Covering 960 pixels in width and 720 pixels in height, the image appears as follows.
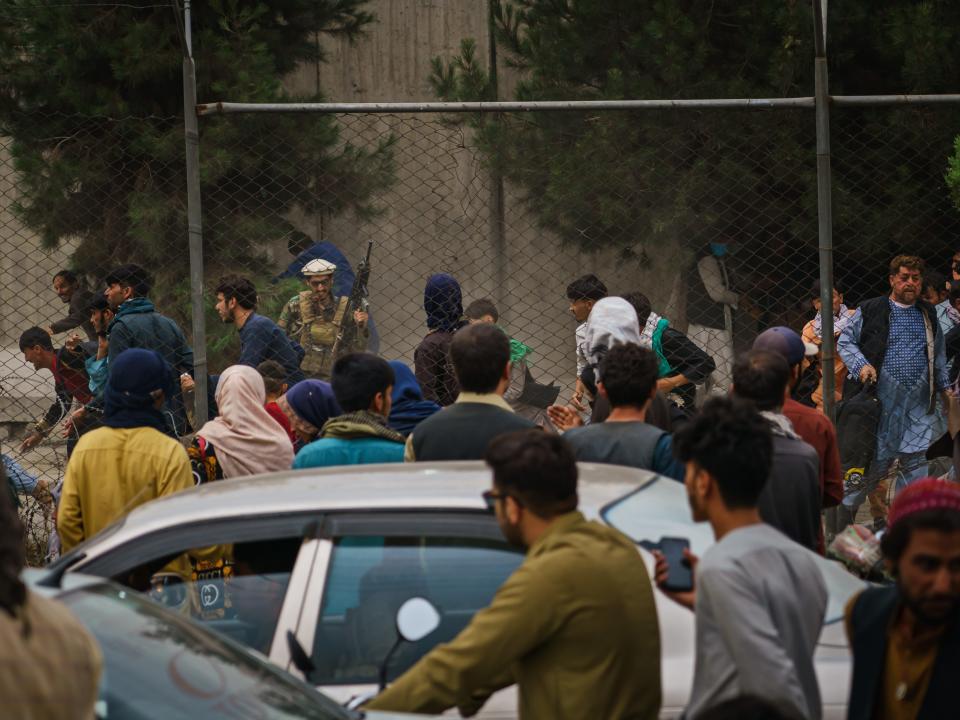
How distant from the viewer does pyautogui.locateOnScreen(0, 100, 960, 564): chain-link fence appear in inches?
361

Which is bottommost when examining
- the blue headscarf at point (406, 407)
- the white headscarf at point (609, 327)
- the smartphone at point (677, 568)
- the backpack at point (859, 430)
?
the backpack at point (859, 430)

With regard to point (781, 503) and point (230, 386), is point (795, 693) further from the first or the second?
point (230, 386)

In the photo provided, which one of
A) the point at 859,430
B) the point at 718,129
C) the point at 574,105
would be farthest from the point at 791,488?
the point at 718,129

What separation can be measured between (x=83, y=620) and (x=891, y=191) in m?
7.53

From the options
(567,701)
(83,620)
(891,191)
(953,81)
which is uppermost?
(953,81)

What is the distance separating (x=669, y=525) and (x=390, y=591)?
0.81 meters

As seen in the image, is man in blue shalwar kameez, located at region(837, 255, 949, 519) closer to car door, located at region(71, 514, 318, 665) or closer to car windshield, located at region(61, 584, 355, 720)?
car door, located at region(71, 514, 318, 665)

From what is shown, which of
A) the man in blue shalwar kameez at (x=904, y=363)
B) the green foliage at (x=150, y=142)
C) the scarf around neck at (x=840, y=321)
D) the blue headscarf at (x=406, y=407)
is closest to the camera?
the blue headscarf at (x=406, y=407)

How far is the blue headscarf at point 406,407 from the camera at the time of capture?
5.92 meters

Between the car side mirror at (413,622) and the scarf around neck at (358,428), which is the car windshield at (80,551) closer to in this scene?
the car side mirror at (413,622)

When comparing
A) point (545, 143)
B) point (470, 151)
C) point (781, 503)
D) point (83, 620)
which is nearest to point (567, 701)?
point (83, 620)

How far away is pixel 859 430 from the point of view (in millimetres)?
8594

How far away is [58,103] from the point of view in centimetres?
1074

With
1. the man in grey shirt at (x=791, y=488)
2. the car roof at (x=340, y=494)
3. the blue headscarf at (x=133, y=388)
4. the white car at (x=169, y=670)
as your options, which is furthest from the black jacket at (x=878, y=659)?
the blue headscarf at (x=133, y=388)
